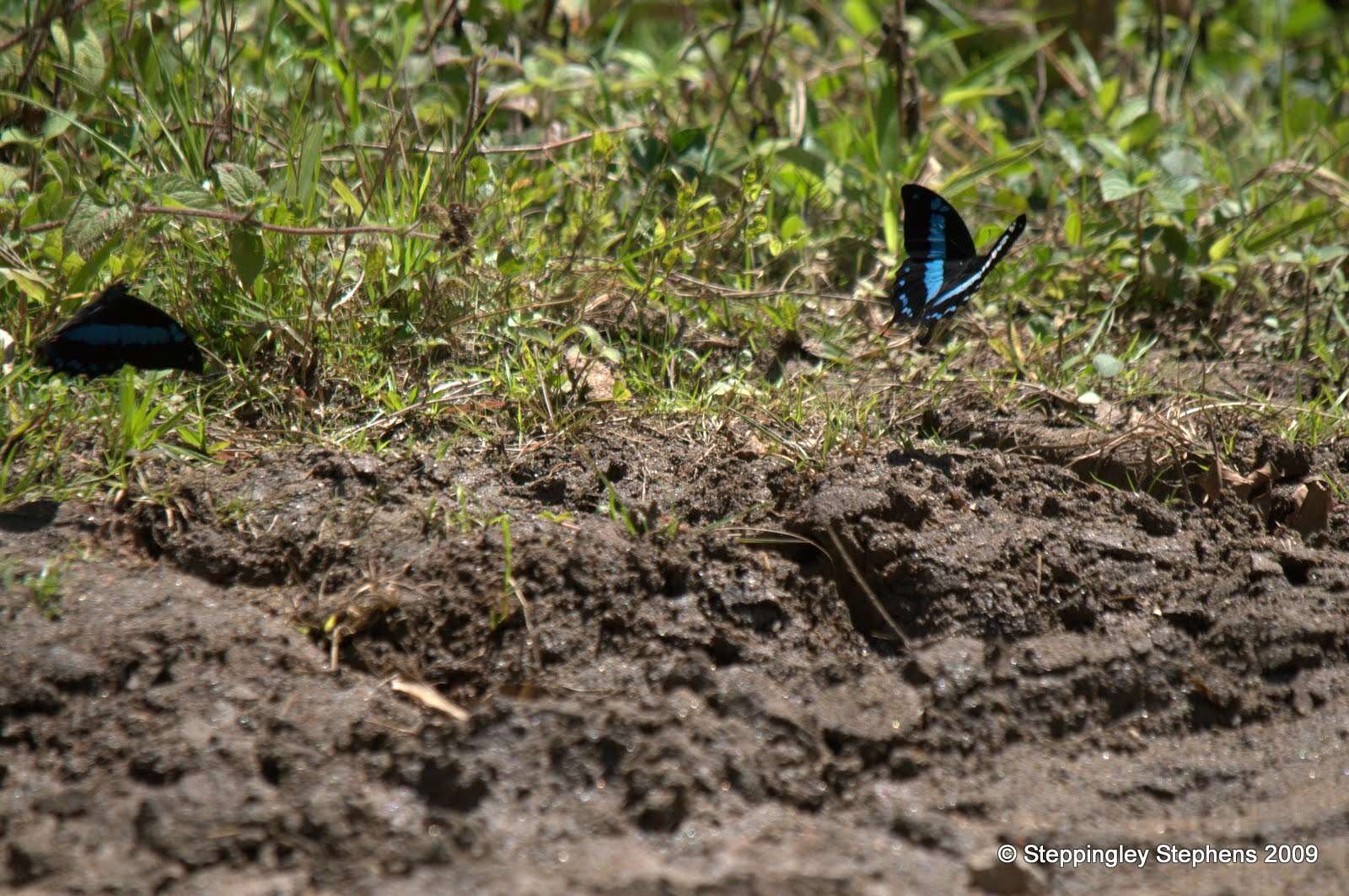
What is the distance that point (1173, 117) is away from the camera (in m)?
4.00

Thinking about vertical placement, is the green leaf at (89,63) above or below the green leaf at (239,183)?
above

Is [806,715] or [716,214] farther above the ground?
[716,214]

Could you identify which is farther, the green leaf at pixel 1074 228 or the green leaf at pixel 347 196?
the green leaf at pixel 1074 228

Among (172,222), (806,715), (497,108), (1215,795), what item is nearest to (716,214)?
(497,108)

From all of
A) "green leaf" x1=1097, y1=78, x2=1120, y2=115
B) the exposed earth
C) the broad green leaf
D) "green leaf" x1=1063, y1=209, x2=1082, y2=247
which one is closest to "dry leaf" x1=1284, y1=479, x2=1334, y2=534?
the exposed earth

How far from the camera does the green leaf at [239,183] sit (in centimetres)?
251

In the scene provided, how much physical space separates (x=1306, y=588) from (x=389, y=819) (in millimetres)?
1668

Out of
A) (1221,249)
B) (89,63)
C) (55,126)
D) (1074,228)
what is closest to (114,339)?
(55,126)

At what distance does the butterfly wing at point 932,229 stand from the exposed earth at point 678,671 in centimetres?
51

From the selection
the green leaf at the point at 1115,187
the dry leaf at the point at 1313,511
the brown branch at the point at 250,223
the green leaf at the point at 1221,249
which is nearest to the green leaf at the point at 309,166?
the brown branch at the point at 250,223

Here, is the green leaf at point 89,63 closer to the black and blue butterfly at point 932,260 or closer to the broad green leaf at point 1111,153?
the black and blue butterfly at point 932,260

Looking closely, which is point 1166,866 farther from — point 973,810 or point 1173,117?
point 1173,117

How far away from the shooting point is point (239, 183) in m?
2.54

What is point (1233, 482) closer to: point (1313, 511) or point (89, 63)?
point (1313, 511)
